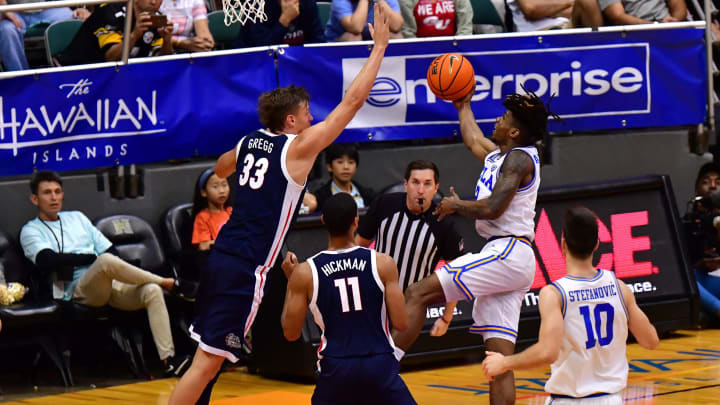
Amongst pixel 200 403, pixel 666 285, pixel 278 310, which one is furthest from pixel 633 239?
pixel 200 403

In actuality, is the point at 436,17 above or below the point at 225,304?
→ above

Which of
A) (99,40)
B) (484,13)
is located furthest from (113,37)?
(484,13)

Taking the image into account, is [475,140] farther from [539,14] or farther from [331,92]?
[539,14]

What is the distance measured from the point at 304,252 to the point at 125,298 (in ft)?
5.00

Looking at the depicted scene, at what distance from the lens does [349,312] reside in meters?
5.44

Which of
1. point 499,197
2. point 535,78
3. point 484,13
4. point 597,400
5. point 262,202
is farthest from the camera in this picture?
point 484,13

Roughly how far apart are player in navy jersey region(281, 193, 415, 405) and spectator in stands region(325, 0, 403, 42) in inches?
194

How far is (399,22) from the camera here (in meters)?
10.4

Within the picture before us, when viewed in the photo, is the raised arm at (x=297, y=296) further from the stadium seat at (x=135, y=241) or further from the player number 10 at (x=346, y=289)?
the stadium seat at (x=135, y=241)

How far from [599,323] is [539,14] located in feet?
23.6

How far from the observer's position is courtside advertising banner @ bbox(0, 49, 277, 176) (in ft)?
29.3

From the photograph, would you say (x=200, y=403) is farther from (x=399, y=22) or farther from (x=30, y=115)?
(x=399, y=22)

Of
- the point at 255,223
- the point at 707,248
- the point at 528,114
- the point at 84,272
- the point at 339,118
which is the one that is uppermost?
the point at 339,118

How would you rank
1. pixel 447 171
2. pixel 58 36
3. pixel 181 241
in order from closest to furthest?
1. pixel 181 241
2. pixel 58 36
3. pixel 447 171
